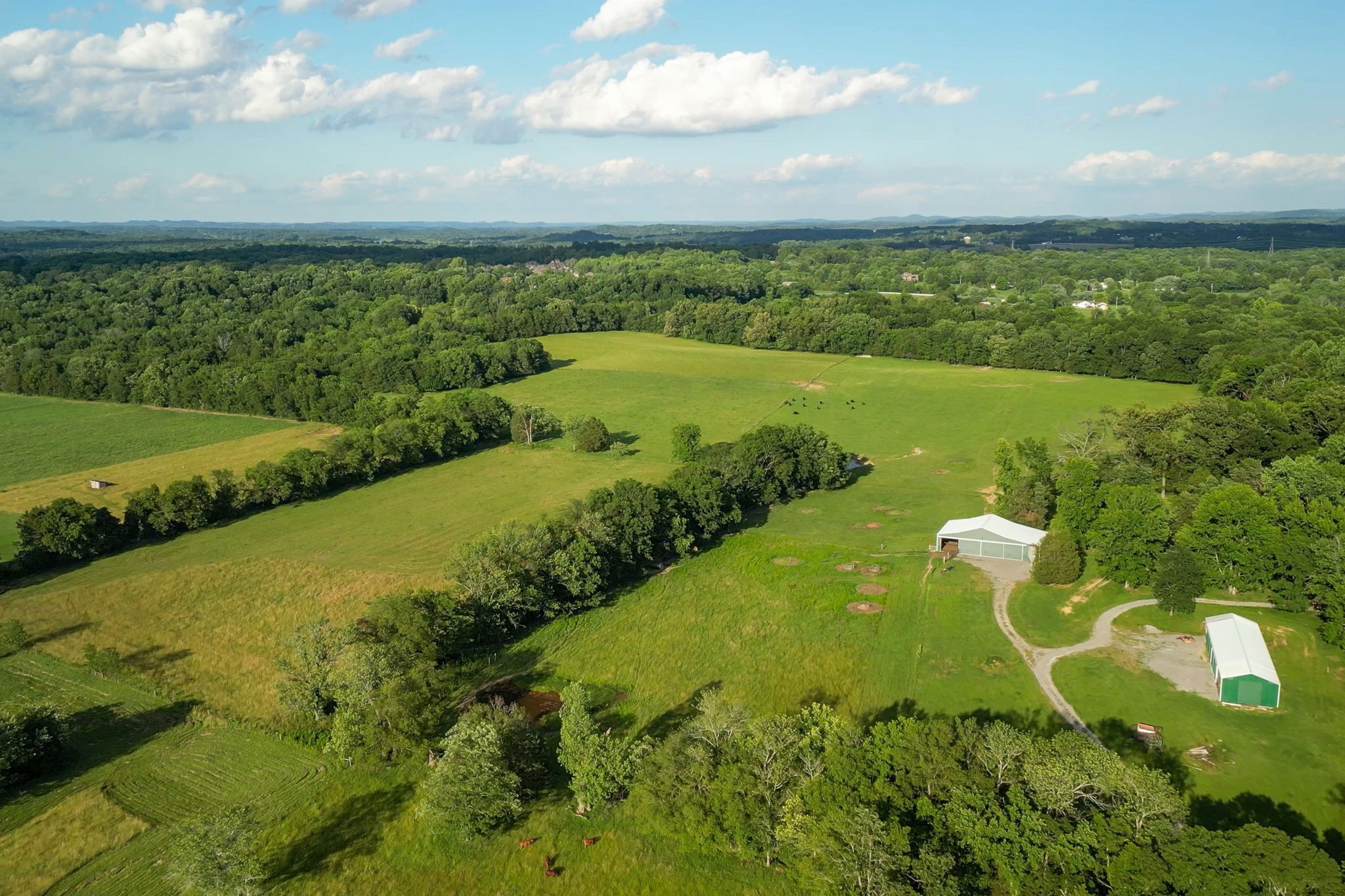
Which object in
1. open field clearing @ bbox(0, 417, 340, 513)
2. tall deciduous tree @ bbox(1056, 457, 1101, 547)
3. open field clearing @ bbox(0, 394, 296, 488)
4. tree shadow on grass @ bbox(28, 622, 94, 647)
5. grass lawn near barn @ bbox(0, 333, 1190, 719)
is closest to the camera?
tree shadow on grass @ bbox(28, 622, 94, 647)

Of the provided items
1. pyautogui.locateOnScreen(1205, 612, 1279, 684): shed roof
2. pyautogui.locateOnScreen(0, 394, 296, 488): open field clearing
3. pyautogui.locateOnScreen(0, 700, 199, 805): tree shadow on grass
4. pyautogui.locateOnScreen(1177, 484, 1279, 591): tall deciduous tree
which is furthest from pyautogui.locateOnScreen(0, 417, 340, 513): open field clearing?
pyautogui.locateOnScreen(1177, 484, 1279, 591): tall deciduous tree

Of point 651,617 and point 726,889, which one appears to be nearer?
point 726,889

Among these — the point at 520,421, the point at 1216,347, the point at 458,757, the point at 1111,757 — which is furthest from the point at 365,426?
the point at 1216,347

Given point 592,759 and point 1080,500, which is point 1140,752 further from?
point 1080,500

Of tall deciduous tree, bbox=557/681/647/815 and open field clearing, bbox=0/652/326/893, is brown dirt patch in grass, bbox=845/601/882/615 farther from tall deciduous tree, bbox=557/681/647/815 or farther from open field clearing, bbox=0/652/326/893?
open field clearing, bbox=0/652/326/893

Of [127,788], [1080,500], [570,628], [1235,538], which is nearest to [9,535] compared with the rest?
[127,788]

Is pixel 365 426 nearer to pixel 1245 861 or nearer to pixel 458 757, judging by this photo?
pixel 458 757
